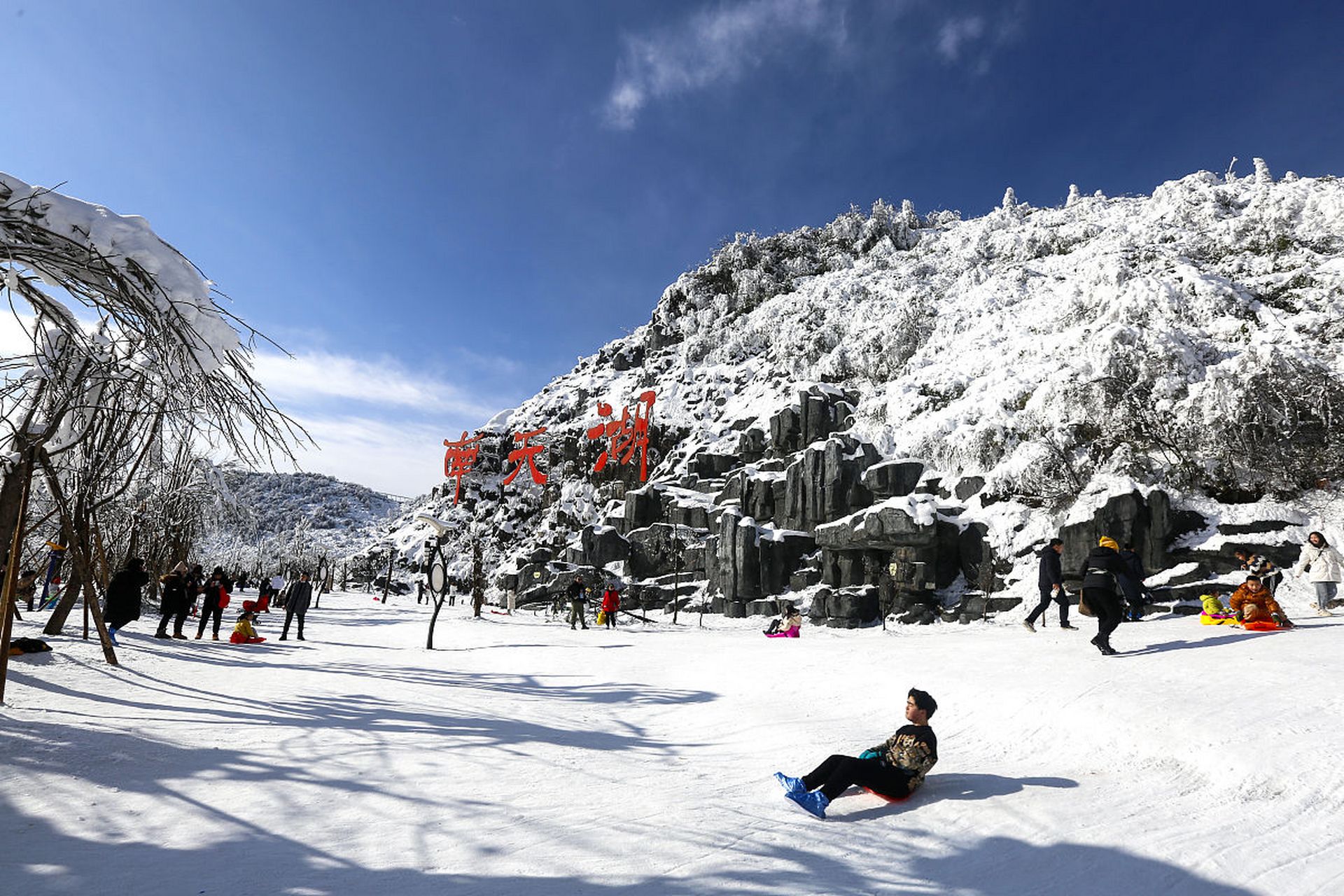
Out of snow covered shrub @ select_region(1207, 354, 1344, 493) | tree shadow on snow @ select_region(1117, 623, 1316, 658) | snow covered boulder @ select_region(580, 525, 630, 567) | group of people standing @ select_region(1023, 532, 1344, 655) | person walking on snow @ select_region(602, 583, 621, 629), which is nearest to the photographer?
tree shadow on snow @ select_region(1117, 623, 1316, 658)

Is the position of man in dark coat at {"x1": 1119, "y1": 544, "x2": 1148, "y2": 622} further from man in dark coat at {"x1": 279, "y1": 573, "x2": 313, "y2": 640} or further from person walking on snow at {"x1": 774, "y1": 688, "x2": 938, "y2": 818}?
man in dark coat at {"x1": 279, "y1": 573, "x2": 313, "y2": 640}

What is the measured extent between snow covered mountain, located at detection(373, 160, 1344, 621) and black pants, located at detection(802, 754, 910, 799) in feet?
64.4

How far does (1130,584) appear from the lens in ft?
25.0

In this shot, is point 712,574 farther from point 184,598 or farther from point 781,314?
point 781,314

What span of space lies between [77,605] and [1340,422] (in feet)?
131

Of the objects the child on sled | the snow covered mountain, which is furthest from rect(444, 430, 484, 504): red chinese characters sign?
the child on sled

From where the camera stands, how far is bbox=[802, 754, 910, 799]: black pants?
161 inches

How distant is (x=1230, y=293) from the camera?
75.9ft

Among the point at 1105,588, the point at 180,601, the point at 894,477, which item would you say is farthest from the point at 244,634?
the point at 894,477

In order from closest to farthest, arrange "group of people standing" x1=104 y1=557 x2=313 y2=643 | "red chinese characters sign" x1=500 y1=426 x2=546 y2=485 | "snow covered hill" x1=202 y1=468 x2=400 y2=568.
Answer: "group of people standing" x1=104 y1=557 x2=313 y2=643
"red chinese characters sign" x1=500 y1=426 x2=546 y2=485
"snow covered hill" x1=202 y1=468 x2=400 y2=568

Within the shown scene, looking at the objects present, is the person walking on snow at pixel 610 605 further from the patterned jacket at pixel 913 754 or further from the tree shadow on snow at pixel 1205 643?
the patterned jacket at pixel 913 754

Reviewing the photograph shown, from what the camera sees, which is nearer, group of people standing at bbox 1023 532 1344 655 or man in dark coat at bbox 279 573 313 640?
group of people standing at bbox 1023 532 1344 655

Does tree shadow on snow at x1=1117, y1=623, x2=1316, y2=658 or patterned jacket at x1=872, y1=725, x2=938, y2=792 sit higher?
tree shadow on snow at x1=1117, y1=623, x2=1316, y2=658

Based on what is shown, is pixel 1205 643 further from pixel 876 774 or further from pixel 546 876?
pixel 546 876
